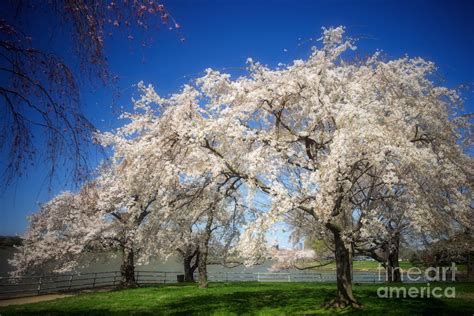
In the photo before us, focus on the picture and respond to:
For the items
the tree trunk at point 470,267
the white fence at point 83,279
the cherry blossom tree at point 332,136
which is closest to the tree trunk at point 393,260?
the white fence at point 83,279

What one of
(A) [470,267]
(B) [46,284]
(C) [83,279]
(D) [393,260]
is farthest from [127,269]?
(A) [470,267]

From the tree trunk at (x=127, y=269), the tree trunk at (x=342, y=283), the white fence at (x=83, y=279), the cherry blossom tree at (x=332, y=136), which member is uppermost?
the cherry blossom tree at (x=332, y=136)

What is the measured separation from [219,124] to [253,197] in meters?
2.64

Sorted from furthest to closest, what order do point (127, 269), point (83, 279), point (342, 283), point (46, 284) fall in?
point (46, 284) → point (127, 269) → point (83, 279) → point (342, 283)

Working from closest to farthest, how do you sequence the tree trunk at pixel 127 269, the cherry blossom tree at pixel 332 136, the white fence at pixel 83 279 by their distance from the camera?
1. the cherry blossom tree at pixel 332 136
2. the white fence at pixel 83 279
3. the tree trunk at pixel 127 269

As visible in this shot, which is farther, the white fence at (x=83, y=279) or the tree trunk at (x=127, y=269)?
the tree trunk at (x=127, y=269)

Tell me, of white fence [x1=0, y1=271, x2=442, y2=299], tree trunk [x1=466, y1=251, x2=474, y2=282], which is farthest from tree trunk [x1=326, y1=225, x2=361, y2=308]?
tree trunk [x1=466, y1=251, x2=474, y2=282]

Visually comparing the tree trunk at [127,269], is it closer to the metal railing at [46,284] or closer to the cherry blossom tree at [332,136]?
the metal railing at [46,284]

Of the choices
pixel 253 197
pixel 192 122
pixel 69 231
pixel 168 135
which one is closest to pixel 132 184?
pixel 168 135

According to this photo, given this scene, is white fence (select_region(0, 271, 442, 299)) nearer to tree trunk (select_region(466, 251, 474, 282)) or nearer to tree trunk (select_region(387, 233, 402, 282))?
tree trunk (select_region(387, 233, 402, 282))

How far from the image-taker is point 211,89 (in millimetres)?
13039

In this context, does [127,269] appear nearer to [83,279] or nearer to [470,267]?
[83,279]

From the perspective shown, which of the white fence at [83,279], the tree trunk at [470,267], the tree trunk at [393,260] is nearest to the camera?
the white fence at [83,279]

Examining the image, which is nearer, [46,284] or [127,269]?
[127,269]
